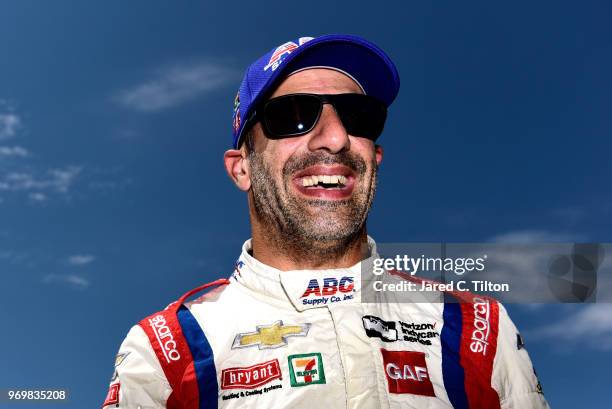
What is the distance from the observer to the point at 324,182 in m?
5.38

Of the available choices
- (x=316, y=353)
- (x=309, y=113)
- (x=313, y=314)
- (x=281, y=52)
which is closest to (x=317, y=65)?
(x=281, y=52)

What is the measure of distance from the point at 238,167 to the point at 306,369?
6.65 ft

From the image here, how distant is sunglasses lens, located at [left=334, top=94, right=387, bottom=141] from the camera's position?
5.61 m

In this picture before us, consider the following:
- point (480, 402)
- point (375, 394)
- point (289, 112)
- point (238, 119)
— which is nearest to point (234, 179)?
point (238, 119)

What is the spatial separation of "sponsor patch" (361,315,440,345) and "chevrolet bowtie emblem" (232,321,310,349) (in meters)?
0.49

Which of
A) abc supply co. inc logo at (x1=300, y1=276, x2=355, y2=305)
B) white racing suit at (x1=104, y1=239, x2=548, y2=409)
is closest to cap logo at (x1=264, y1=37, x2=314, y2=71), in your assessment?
white racing suit at (x1=104, y1=239, x2=548, y2=409)

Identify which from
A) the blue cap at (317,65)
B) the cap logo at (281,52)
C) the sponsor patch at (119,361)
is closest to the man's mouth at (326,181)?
the blue cap at (317,65)

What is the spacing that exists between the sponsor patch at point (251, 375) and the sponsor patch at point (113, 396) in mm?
822

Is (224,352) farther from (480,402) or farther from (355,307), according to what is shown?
(480,402)

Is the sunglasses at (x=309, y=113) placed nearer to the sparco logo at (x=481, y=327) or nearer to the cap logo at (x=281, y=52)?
the cap logo at (x=281, y=52)

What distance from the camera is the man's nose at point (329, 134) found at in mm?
5430

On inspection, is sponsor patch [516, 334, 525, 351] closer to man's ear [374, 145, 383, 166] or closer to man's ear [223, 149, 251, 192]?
man's ear [374, 145, 383, 166]

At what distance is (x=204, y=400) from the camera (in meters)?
5.04

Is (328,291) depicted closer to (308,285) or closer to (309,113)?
(308,285)
